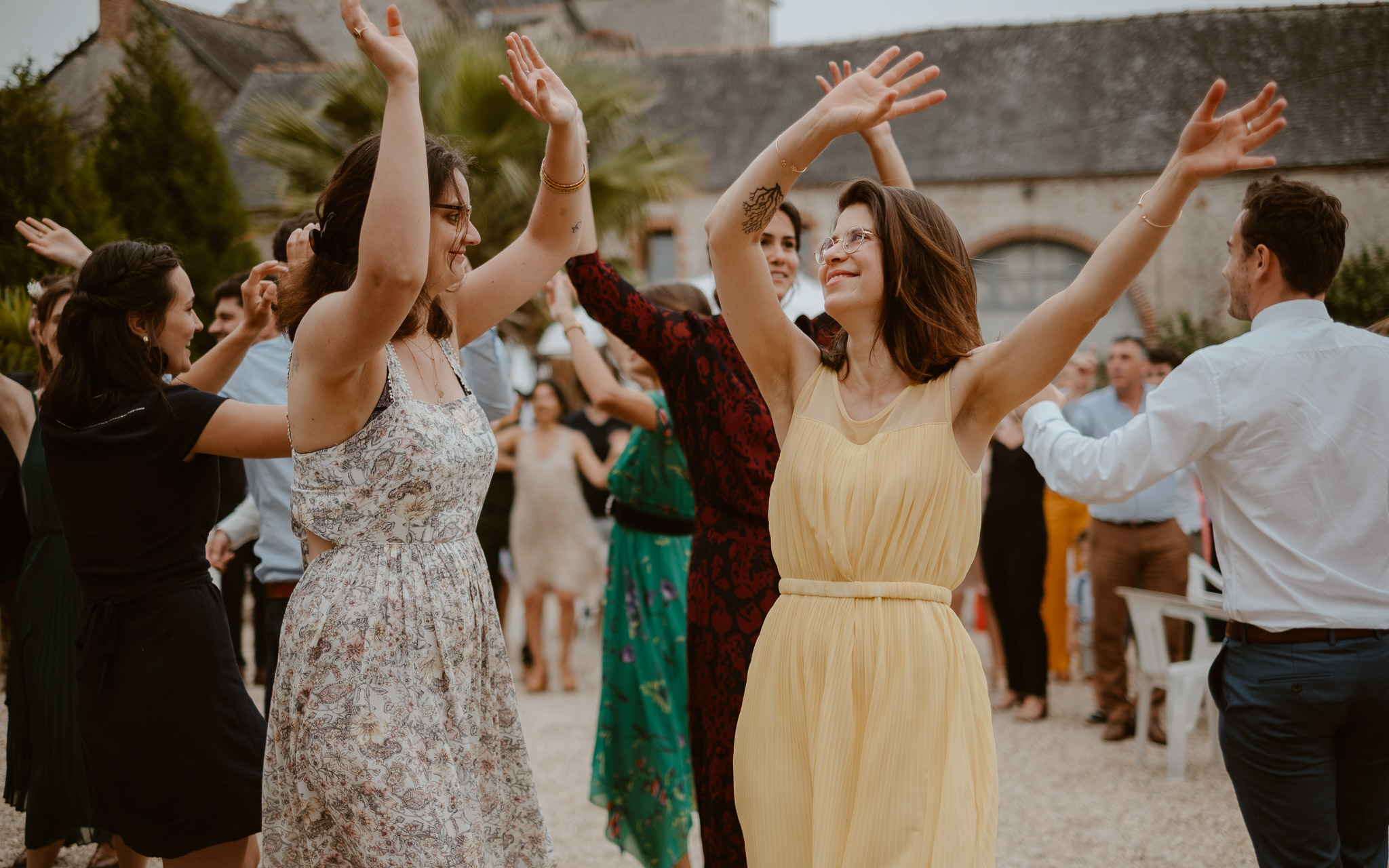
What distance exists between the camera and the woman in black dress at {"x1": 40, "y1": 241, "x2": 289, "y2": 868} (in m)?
2.48

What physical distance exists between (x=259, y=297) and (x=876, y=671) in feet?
6.31

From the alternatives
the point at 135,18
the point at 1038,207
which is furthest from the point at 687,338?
the point at 1038,207

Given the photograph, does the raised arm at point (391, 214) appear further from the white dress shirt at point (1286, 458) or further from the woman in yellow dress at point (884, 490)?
the white dress shirt at point (1286, 458)

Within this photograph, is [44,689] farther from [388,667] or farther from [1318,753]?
[1318,753]

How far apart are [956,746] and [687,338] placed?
4.80 feet

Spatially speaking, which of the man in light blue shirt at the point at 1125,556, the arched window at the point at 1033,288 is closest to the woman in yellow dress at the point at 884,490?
the man in light blue shirt at the point at 1125,556

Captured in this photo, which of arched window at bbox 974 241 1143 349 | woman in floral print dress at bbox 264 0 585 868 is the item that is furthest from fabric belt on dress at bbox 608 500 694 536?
arched window at bbox 974 241 1143 349

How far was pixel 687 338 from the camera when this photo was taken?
3.04m

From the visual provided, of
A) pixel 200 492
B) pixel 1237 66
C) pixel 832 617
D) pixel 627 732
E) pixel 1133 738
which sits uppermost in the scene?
pixel 1237 66

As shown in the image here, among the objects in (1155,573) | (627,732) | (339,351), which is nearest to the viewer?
(339,351)

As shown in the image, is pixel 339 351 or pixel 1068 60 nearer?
pixel 339 351

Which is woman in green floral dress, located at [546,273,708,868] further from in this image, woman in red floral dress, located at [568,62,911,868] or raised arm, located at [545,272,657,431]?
woman in red floral dress, located at [568,62,911,868]

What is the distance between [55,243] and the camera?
3566 mm

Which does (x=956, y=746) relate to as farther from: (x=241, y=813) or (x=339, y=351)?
(x=241, y=813)
